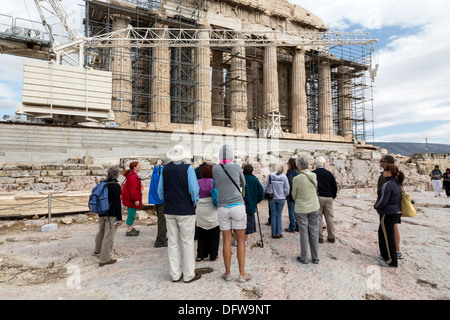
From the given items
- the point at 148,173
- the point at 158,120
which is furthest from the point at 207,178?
the point at 158,120

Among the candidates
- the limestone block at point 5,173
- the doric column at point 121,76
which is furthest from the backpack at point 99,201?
A: the doric column at point 121,76

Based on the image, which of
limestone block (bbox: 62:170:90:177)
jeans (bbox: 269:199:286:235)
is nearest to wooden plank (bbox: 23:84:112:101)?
limestone block (bbox: 62:170:90:177)

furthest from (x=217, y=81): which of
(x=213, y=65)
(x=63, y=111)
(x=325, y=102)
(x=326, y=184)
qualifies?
(x=326, y=184)

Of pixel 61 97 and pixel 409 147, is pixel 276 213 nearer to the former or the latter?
pixel 61 97

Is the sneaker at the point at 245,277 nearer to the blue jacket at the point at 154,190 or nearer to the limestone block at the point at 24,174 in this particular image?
the blue jacket at the point at 154,190

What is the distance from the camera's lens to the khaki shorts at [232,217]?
3.29 m

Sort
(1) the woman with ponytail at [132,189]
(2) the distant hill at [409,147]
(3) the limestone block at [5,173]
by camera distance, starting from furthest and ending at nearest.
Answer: (2) the distant hill at [409,147] → (3) the limestone block at [5,173] → (1) the woman with ponytail at [132,189]

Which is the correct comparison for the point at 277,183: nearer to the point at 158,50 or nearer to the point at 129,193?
the point at 129,193

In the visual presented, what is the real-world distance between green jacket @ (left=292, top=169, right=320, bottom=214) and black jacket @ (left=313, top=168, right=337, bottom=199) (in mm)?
868

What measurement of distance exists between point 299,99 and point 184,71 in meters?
12.3

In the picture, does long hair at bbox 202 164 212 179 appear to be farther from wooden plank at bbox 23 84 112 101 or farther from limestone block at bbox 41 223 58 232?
wooden plank at bbox 23 84 112 101
